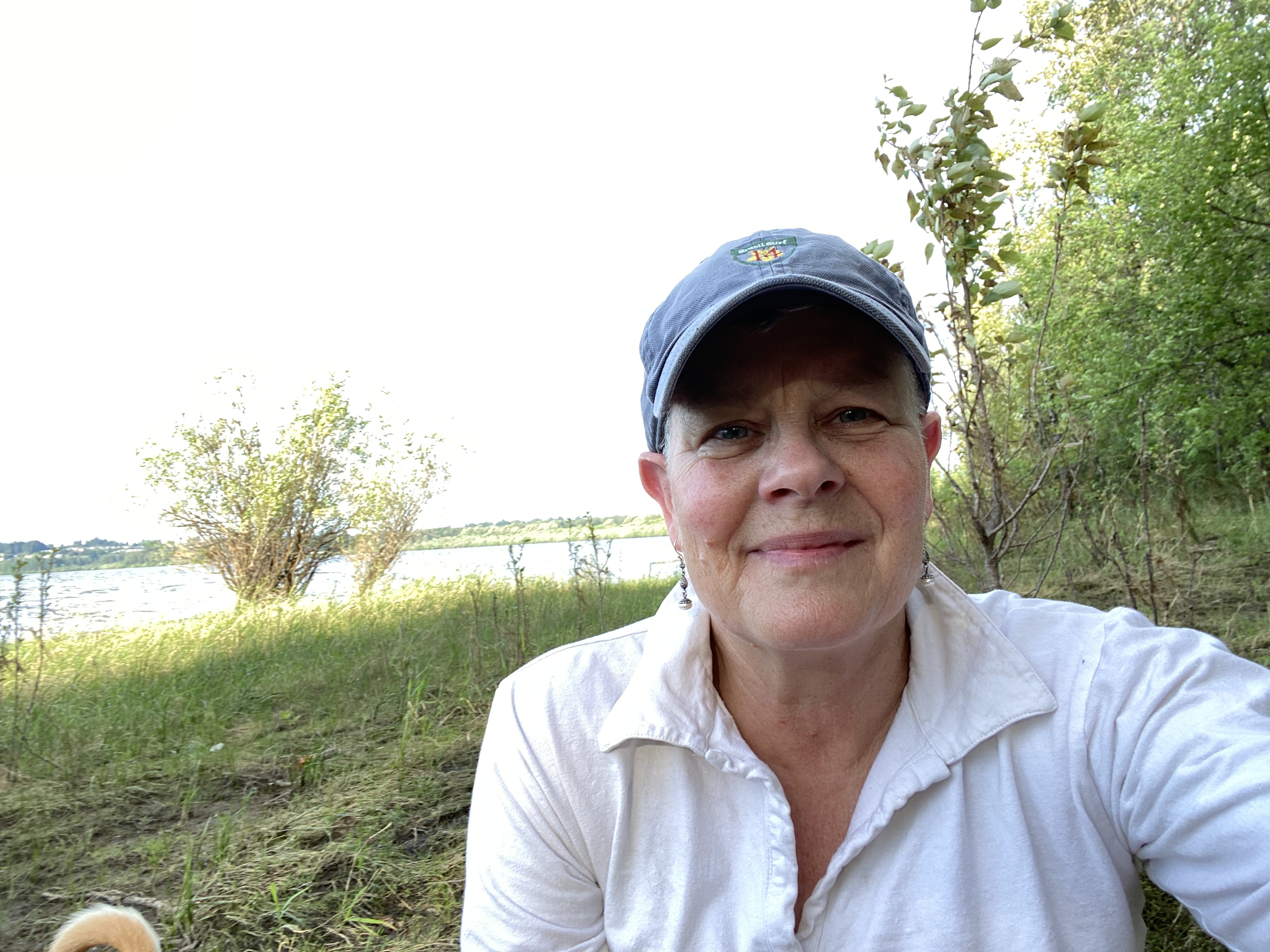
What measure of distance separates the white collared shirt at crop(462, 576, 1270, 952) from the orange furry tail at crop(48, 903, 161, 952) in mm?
697

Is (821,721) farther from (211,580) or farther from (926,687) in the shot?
(211,580)

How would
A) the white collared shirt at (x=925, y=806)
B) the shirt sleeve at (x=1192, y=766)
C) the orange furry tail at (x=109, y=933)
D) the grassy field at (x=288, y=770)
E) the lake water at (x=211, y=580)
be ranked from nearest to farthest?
1. the shirt sleeve at (x=1192, y=766)
2. the white collared shirt at (x=925, y=806)
3. the orange furry tail at (x=109, y=933)
4. the grassy field at (x=288, y=770)
5. the lake water at (x=211, y=580)

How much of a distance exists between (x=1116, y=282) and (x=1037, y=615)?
10007mm

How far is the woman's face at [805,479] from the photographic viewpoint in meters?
1.29

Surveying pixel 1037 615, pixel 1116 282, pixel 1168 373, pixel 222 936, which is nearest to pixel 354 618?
pixel 222 936

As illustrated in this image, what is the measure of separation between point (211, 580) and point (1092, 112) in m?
10.5

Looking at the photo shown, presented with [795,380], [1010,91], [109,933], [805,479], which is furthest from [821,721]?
[1010,91]

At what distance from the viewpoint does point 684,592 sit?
1.63 m

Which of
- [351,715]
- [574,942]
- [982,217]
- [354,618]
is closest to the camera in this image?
[574,942]

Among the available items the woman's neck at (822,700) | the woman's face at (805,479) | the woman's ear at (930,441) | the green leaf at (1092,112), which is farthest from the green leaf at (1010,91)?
the woman's neck at (822,700)

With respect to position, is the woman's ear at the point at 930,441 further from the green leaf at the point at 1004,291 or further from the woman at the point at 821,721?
the green leaf at the point at 1004,291

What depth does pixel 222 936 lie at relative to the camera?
242 cm

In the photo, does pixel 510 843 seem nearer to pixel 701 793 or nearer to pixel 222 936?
pixel 701 793

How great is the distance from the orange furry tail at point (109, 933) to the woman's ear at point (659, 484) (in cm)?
121
